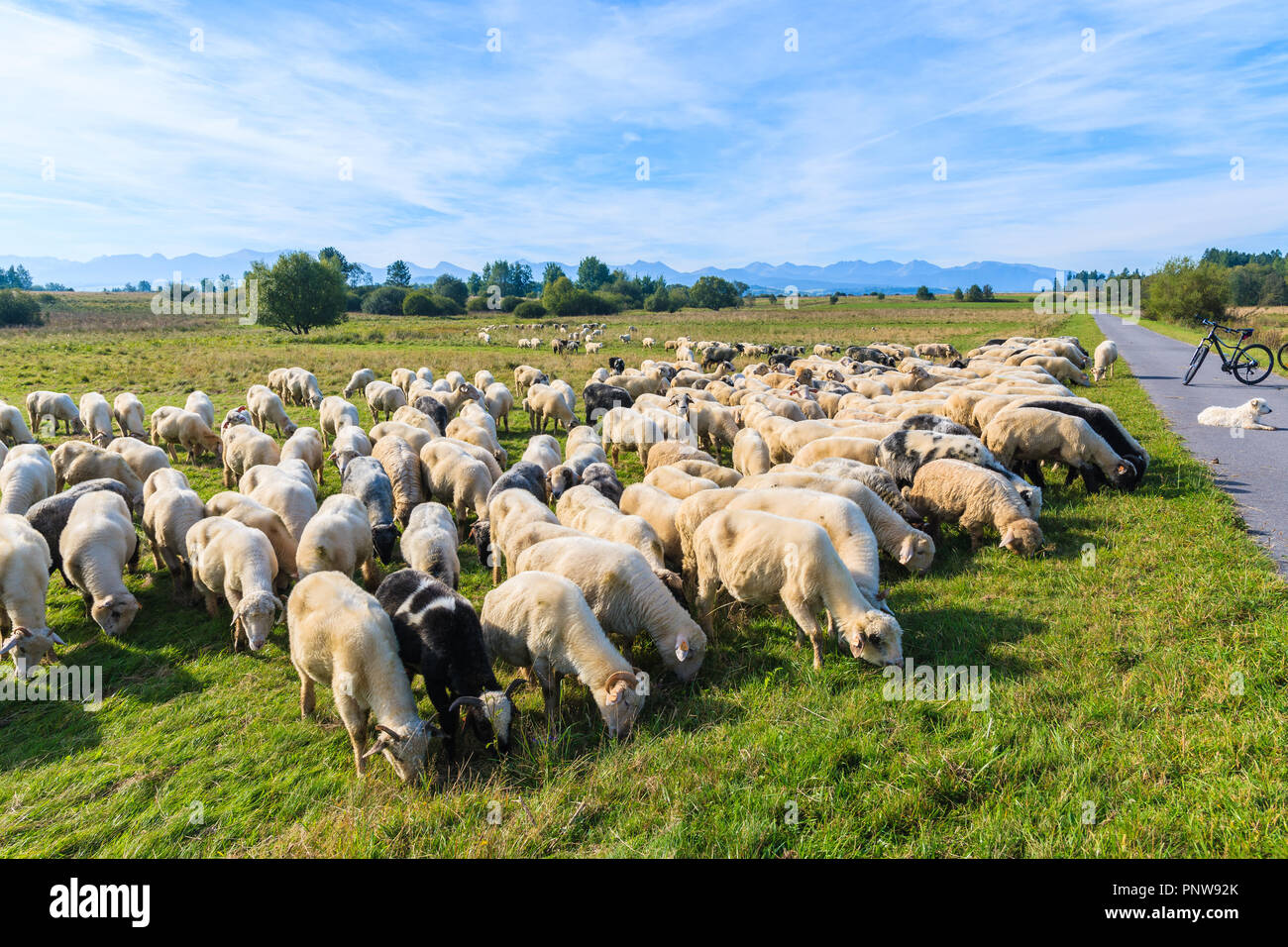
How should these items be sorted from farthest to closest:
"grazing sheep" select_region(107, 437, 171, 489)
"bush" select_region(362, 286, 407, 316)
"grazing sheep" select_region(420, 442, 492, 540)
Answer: "bush" select_region(362, 286, 407, 316)
"grazing sheep" select_region(107, 437, 171, 489)
"grazing sheep" select_region(420, 442, 492, 540)

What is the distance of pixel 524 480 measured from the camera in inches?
400

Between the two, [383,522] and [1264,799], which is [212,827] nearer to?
[383,522]

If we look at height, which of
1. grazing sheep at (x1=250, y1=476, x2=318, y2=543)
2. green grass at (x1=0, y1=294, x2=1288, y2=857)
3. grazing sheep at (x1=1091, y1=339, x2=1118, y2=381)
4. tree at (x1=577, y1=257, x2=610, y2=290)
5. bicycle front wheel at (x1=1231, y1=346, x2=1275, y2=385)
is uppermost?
tree at (x1=577, y1=257, x2=610, y2=290)

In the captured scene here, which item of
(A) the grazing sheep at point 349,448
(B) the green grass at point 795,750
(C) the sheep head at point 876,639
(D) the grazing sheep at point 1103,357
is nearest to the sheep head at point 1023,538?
(B) the green grass at point 795,750

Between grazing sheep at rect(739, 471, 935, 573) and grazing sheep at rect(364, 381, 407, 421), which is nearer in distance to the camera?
grazing sheep at rect(739, 471, 935, 573)

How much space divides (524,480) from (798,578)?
5173 mm

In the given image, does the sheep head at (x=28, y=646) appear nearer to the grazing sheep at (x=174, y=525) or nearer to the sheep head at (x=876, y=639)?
the grazing sheep at (x=174, y=525)

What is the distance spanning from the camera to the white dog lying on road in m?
15.0

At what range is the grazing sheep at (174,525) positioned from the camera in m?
8.73

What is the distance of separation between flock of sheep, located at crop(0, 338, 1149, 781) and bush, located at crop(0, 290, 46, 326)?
7661cm

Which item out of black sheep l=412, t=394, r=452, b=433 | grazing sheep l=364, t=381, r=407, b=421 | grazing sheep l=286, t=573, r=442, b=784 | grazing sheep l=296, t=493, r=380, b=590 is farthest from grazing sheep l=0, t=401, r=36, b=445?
grazing sheep l=286, t=573, r=442, b=784

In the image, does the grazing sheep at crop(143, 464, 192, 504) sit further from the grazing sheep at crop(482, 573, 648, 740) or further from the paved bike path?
the paved bike path

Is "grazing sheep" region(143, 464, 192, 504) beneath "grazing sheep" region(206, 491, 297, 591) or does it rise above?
above

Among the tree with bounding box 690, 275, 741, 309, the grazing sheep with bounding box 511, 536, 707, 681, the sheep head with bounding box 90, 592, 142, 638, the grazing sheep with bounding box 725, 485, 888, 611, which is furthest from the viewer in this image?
the tree with bounding box 690, 275, 741, 309
